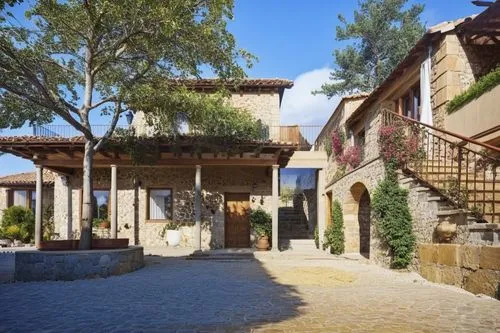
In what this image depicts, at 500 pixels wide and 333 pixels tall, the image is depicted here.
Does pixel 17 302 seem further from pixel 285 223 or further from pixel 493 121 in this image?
pixel 285 223

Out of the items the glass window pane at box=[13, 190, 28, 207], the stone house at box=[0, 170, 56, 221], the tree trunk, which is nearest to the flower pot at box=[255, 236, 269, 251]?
the tree trunk

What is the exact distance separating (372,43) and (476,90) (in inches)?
803

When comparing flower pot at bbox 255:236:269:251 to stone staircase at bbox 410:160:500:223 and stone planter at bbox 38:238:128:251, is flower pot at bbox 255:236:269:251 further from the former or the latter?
stone staircase at bbox 410:160:500:223

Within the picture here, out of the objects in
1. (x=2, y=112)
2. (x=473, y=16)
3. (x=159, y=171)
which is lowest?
(x=159, y=171)

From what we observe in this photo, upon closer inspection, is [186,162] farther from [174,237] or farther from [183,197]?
[174,237]

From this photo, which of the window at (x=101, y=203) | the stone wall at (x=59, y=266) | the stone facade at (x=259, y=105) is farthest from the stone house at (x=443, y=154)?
the window at (x=101, y=203)

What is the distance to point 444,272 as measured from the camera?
6.98 meters

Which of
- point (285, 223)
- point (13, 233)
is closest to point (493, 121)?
point (285, 223)

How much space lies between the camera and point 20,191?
20328 mm

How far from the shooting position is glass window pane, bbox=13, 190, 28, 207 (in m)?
20.3

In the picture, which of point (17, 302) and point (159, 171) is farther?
point (159, 171)

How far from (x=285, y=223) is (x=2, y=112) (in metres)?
13.5

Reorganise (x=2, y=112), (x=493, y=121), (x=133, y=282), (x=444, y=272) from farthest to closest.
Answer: (x=2, y=112) → (x=493, y=121) → (x=133, y=282) → (x=444, y=272)

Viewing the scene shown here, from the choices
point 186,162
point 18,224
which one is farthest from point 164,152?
point 18,224
